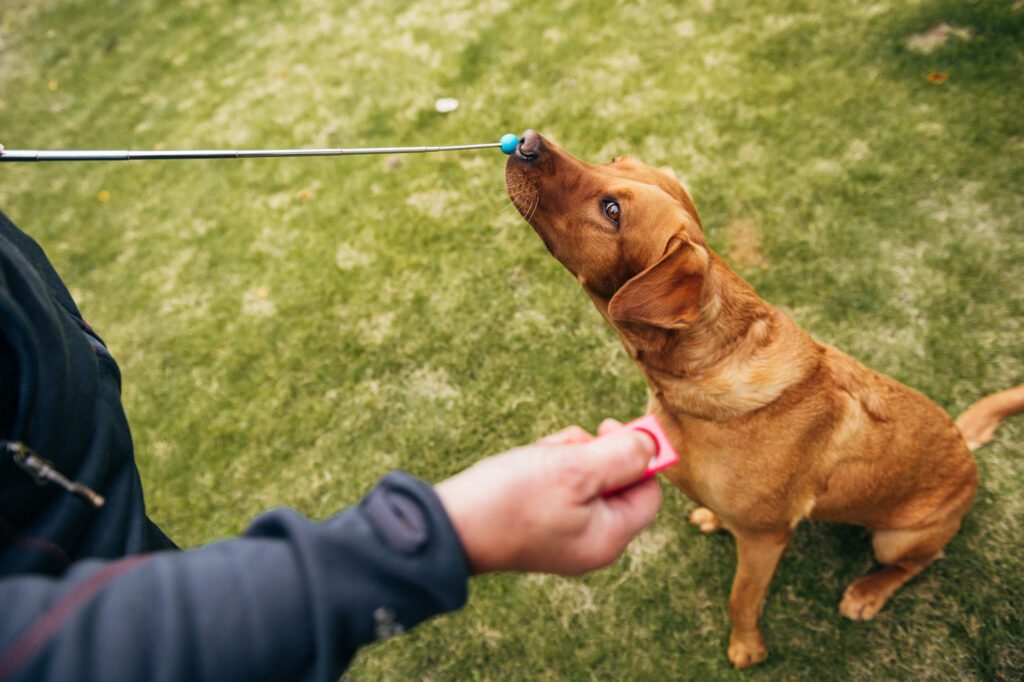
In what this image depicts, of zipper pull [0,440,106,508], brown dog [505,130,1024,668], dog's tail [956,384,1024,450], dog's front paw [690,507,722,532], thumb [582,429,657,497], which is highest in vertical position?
zipper pull [0,440,106,508]

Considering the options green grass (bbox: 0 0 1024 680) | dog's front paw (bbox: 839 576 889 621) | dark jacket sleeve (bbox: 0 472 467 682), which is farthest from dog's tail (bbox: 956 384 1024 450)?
dark jacket sleeve (bbox: 0 472 467 682)

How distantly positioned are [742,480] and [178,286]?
4.66m

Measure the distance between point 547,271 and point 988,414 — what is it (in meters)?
2.62

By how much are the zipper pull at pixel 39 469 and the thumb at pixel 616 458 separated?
4.10 ft

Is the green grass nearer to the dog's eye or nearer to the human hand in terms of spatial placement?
the dog's eye

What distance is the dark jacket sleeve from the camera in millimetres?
792

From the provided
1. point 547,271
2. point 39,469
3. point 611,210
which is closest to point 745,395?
point 611,210

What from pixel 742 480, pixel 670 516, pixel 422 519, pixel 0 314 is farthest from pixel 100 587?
pixel 670 516

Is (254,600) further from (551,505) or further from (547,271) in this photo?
A: (547,271)

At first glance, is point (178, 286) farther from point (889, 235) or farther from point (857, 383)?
point (889, 235)

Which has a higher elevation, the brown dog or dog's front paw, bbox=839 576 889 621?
the brown dog

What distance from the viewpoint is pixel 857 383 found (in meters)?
2.27

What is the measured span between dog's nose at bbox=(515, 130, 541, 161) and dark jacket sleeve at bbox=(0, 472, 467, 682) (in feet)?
5.45

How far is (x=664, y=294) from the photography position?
6.50 ft
